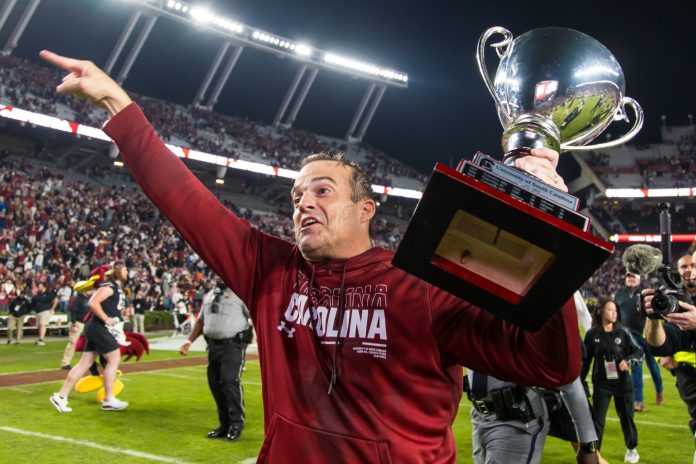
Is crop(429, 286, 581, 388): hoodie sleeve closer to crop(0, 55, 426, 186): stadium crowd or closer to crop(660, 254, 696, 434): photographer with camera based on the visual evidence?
crop(660, 254, 696, 434): photographer with camera

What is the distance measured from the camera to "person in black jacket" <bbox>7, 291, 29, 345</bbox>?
47.3ft

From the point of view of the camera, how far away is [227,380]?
22.4 ft

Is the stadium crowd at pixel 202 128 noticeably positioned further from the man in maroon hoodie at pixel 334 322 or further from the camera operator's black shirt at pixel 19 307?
the man in maroon hoodie at pixel 334 322

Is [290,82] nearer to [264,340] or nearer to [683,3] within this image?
[683,3]

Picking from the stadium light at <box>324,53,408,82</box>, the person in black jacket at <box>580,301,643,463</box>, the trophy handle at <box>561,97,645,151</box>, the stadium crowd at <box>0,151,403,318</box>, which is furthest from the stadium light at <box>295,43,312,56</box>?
the trophy handle at <box>561,97,645,151</box>

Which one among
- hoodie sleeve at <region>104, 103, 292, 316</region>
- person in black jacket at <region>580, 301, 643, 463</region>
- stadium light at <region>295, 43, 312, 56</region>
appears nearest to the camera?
hoodie sleeve at <region>104, 103, 292, 316</region>

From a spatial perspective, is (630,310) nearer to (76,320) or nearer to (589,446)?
(589,446)

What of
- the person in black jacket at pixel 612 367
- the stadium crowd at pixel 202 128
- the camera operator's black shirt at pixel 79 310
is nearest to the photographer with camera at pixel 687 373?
the person in black jacket at pixel 612 367

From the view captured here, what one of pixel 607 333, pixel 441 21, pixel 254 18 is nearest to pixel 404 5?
pixel 441 21

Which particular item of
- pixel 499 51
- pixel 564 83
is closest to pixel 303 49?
pixel 499 51

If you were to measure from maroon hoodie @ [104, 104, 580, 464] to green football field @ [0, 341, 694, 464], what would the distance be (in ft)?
15.2

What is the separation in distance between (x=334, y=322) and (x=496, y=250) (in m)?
0.62

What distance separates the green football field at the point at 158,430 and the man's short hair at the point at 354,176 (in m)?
4.72

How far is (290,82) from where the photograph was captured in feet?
134
